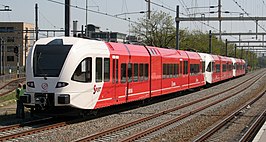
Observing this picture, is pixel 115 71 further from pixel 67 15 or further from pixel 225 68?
pixel 225 68

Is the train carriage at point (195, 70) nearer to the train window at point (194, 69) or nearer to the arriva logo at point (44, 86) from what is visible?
the train window at point (194, 69)

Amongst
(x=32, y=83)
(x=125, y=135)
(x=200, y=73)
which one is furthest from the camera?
(x=200, y=73)

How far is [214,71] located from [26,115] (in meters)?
28.3

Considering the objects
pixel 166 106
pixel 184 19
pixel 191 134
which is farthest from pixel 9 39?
pixel 191 134

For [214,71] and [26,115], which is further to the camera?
[214,71]

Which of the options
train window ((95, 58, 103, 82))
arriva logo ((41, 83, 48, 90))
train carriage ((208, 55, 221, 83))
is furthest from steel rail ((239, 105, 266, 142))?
train carriage ((208, 55, 221, 83))

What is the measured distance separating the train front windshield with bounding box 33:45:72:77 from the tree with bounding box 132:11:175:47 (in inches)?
1630

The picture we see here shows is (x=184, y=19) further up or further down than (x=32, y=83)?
further up

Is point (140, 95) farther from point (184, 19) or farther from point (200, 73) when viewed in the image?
point (184, 19)

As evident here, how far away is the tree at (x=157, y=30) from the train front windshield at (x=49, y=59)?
41.4 m

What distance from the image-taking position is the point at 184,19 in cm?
4419

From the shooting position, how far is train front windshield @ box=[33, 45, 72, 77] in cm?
1616

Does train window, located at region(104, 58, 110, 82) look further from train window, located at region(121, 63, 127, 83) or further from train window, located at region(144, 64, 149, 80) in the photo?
train window, located at region(144, 64, 149, 80)

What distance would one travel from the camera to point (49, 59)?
53.8 ft
